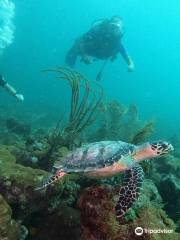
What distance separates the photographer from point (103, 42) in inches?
510

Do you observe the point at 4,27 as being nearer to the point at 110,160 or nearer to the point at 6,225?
the point at 110,160

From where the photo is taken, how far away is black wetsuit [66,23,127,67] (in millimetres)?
13002

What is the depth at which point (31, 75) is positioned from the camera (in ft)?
229

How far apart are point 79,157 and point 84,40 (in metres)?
9.87

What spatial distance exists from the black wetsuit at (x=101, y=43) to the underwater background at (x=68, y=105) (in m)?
1.90

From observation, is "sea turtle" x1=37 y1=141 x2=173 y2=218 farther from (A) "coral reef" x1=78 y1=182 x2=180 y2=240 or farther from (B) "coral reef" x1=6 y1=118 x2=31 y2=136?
(B) "coral reef" x1=6 y1=118 x2=31 y2=136

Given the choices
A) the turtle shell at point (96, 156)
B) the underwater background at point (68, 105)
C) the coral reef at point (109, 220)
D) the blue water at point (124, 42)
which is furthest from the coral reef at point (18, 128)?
the blue water at point (124, 42)

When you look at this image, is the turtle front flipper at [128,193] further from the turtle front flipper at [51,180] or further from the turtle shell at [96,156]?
the turtle front flipper at [51,180]

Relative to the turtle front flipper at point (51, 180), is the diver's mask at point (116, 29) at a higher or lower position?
higher

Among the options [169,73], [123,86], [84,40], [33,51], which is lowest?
[84,40]

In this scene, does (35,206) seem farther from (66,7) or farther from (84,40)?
(66,7)

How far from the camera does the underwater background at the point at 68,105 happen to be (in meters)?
4.21

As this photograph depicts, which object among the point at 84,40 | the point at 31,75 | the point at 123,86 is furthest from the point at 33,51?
the point at 84,40

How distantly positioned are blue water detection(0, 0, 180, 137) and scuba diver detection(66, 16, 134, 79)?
3350 centimetres
